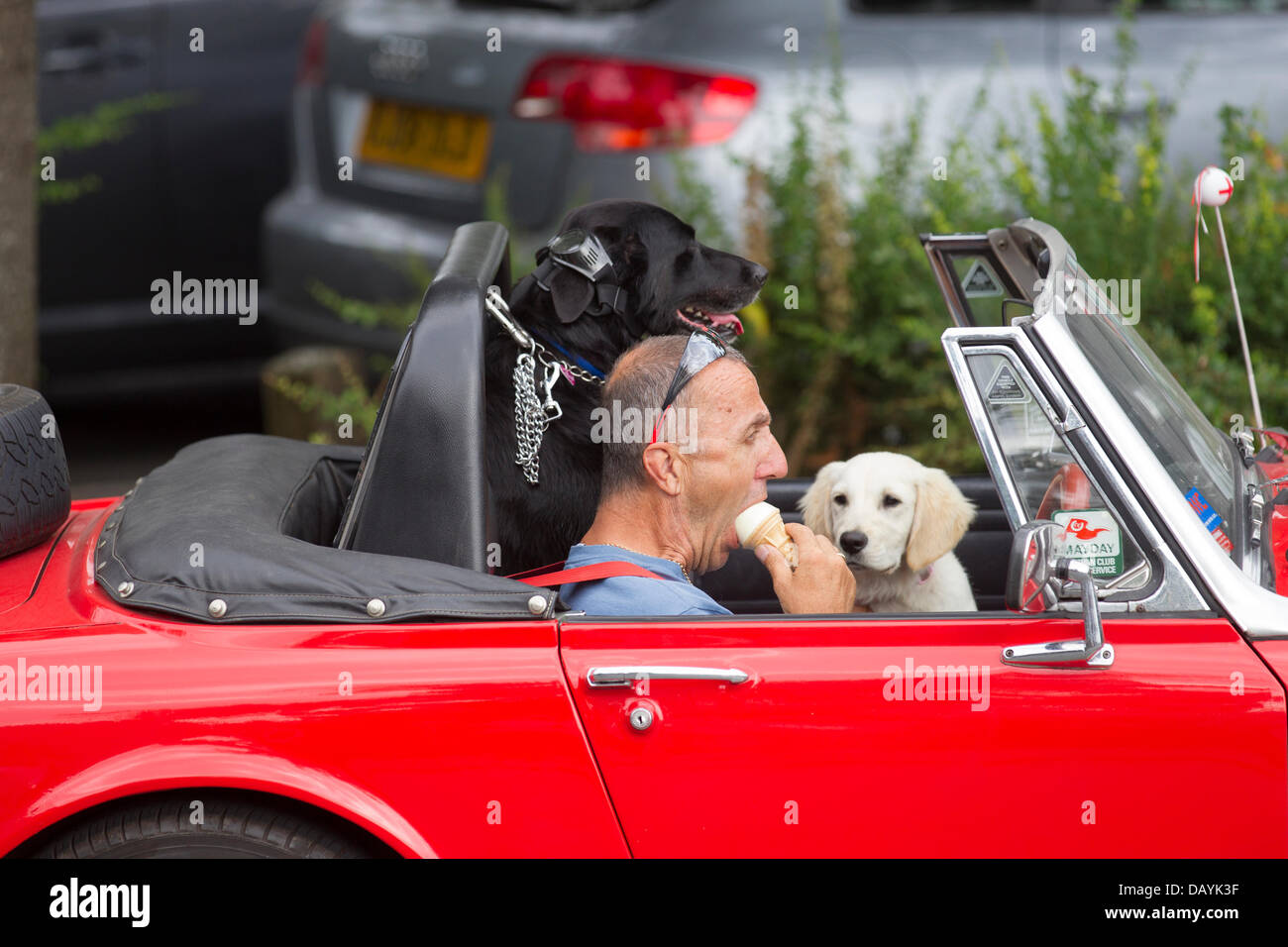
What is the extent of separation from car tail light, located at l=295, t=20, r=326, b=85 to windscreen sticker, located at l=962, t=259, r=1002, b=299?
3.38 metres

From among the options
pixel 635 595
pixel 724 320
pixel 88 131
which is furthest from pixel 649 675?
pixel 88 131

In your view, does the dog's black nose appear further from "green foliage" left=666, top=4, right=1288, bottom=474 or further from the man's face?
"green foliage" left=666, top=4, right=1288, bottom=474

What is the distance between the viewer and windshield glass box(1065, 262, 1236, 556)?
2279mm

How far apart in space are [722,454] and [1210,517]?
781 mm

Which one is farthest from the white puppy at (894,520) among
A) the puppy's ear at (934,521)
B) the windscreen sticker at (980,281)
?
the windscreen sticker at (980,281)

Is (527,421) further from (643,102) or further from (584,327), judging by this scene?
(643,102)

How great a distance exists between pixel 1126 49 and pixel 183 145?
409 cm

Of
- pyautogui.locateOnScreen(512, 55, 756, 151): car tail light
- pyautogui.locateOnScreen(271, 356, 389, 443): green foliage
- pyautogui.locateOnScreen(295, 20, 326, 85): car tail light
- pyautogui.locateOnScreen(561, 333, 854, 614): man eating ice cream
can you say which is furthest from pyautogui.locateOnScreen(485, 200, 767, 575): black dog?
pyautogui.locateOnScreen(295, 20, 326, 85): car tail light

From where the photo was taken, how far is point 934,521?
2.80 m

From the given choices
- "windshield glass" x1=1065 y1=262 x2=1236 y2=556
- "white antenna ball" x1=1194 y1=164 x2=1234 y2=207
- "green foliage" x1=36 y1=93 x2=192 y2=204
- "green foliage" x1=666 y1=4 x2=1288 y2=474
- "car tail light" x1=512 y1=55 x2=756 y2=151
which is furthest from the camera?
"green foliage" x1=36 y1=93 x2=192 y2=204

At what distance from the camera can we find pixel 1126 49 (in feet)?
15.6

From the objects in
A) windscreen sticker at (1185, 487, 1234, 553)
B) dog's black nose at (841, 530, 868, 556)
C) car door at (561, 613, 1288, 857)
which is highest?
windscreen sticker at (1185, 487, 1234, 553)

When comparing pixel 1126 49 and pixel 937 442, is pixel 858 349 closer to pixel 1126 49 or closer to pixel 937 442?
pixel 937 442
